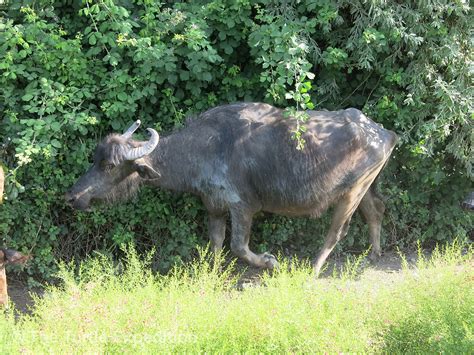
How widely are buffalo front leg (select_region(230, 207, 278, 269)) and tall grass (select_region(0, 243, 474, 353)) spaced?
973 millimetres

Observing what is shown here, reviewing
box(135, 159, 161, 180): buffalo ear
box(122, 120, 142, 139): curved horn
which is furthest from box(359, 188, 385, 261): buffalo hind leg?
box(122, 120, 142, 139): curved horn

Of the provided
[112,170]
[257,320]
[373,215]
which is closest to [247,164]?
[112,170]

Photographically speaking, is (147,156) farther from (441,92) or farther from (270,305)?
(441,92)

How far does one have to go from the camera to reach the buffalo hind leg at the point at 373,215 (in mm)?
6684

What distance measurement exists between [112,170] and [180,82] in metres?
1.38

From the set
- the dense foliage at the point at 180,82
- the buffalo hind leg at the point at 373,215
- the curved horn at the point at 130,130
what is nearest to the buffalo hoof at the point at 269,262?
the dense foliage at the point at 180,82

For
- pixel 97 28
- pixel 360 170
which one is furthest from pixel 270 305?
pixel 97 28

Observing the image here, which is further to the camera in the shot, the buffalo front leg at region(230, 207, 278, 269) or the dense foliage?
the dense foliage

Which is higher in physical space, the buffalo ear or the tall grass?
the buffalo ear

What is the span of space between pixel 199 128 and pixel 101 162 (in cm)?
93

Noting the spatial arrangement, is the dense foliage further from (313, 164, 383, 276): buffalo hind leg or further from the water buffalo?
(313, 164, 383, 276): buffalo hind leg

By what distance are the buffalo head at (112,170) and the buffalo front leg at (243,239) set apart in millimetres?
803

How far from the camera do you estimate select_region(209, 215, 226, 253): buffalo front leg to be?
20.3 ft

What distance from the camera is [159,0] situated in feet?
21.5
